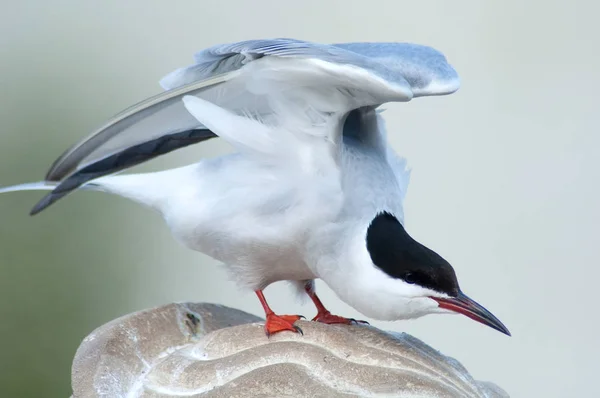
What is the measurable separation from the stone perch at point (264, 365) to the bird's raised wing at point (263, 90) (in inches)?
15.1

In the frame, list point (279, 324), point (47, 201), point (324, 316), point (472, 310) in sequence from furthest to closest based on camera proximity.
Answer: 1. point (324, 316)
2. point (47, 201)
3. point (279, 324)
4. point (472, 310)

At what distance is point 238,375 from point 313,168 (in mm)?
487

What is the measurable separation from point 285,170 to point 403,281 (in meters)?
0.39

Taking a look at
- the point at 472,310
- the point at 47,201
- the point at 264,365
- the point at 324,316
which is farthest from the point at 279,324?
the point at 47,201

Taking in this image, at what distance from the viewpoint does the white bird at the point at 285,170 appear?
181 cm

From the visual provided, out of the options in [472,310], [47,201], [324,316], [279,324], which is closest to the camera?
[472,310]

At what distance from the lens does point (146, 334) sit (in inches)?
80.1

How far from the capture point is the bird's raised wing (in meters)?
1.81

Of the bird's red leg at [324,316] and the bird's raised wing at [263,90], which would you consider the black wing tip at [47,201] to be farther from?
the bird's red leg at [324,316]

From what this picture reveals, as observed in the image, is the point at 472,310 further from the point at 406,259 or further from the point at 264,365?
the point at 264,365

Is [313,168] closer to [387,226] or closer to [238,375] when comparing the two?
[387,226]

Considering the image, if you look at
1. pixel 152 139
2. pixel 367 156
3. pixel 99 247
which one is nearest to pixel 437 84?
pixel 367 156

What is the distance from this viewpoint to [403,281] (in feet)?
5.83

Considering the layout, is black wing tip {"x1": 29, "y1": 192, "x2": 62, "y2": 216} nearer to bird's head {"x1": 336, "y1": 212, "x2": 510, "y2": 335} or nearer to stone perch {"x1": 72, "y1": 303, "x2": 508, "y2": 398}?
stone perch {"x1": 72, "y1": 303, "x2": 508, "y2": 398}
